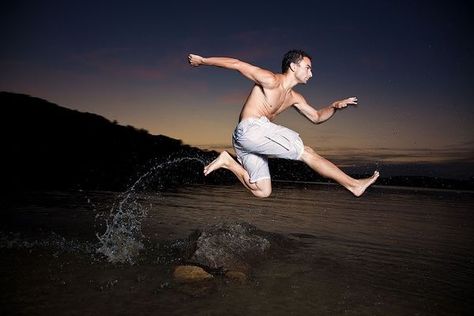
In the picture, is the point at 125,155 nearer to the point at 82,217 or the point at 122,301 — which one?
the point at 82,217

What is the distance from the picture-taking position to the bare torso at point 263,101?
18.6ft

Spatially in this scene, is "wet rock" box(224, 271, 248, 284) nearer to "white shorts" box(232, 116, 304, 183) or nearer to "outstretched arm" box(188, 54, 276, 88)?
"white shorts" box(232, 116, 304, 183)

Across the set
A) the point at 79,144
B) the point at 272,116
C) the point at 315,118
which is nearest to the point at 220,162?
the point at 272,116

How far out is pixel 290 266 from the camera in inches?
280

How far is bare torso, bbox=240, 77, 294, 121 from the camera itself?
5672 mm

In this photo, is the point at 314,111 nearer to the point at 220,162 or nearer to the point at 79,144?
the point at 220,162

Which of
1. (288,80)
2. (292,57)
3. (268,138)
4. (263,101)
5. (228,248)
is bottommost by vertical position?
(228,248)

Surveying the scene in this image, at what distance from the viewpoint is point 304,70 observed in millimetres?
5641

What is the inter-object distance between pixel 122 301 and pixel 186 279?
3.92ft

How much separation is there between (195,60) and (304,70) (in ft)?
5.89

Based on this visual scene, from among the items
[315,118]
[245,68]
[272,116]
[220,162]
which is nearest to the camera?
[245,68]

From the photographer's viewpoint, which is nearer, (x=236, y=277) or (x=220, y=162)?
(x=236, y=277)

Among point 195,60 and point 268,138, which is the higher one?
point 195,60

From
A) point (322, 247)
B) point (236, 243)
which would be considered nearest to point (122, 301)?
point (236, 243)
